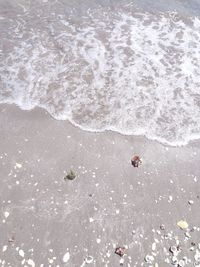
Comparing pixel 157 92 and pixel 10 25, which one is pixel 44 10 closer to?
pixel 10 25

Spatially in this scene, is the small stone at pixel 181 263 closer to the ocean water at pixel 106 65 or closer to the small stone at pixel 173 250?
the small stone at pixel 173 250

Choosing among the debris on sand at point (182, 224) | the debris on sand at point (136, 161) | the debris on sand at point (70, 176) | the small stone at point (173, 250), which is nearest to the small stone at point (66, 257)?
the debris on sand at point (70, 176)

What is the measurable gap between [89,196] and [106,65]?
12.3 feet

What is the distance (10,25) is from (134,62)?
3362 millimetres

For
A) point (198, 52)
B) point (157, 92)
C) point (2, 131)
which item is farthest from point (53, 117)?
point (198, 52)

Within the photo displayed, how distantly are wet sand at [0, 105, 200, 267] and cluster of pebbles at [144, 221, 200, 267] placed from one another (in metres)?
0.01

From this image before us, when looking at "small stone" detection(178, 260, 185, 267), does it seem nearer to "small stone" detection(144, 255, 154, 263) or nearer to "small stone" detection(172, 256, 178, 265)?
"small stone" detection(172, 256, 178, 265)

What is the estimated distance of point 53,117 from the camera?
648 cm

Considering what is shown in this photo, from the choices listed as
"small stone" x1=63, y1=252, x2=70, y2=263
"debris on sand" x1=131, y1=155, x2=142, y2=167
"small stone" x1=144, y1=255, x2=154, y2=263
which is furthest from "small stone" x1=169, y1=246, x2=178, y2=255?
"debris on sand" x1=131, y1=155, x2=142, y2=167

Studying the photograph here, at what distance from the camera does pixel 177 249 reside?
483 centimetres

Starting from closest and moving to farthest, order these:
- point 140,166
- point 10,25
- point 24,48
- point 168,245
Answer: point 168,245, point 140,166, point 24,48, point 10,25

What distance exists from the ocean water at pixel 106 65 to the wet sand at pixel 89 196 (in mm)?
444

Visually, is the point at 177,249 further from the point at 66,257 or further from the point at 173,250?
the point at 66,257

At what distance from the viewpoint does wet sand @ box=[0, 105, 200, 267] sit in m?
4.67
